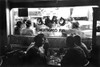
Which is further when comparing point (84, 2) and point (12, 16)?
point (12, 16)

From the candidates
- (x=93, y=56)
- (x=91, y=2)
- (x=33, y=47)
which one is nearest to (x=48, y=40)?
(x=33, y=47)

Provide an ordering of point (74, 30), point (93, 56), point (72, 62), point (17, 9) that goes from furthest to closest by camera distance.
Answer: point (17, 9) < point (74, 30) < point (93, 56) < point (72, 62)

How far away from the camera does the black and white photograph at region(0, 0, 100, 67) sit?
4.97ft

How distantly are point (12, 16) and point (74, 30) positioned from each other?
3.07ft

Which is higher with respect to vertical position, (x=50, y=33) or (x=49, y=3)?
(x=49, y=3)

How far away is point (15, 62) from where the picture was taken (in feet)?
5.18

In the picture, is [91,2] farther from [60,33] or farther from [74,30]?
[60,33]

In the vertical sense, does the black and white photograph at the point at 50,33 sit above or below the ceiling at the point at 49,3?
below

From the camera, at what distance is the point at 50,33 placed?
185 cm

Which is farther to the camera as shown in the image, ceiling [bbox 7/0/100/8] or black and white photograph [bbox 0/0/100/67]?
ceiling [bbox 7/0/100/8]

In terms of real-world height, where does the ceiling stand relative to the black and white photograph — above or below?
above

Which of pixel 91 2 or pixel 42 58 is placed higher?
pixel 91 2

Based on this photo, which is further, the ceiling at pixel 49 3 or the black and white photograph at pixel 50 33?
the ceiling at pixel 49 3

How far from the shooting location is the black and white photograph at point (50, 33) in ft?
4.97
